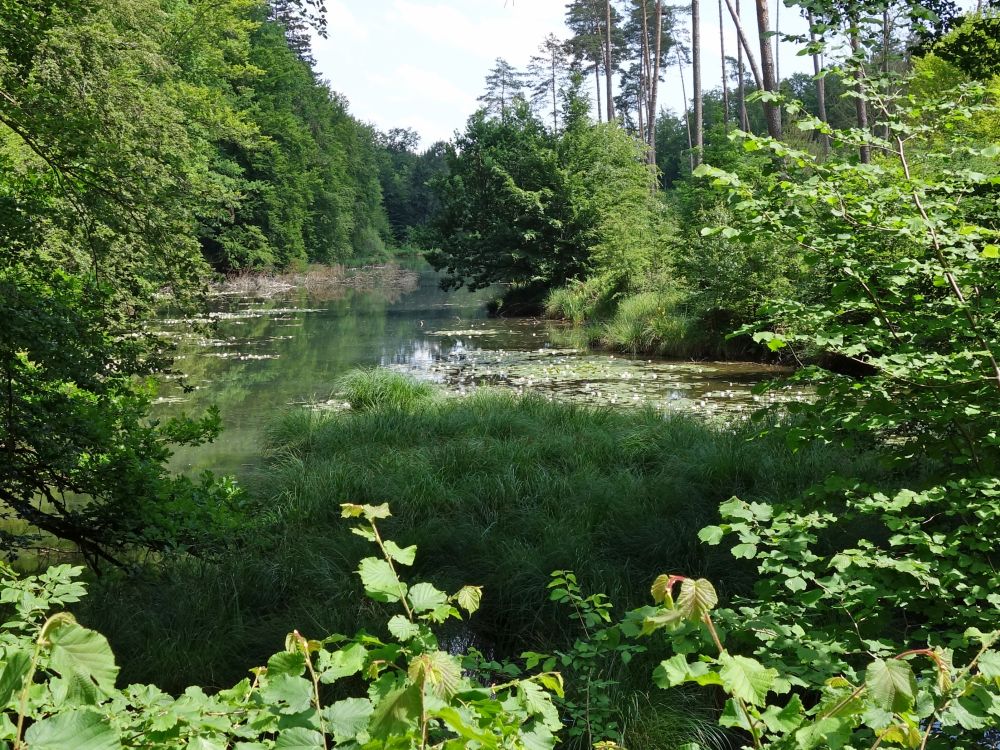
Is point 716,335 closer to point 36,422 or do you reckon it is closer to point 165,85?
point 36,422

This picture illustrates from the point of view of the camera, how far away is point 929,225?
8.79 feet

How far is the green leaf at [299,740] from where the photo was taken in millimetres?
1139

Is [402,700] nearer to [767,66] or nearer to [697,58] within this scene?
[767,66]

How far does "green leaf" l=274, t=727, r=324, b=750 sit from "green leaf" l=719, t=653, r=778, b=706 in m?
0.65

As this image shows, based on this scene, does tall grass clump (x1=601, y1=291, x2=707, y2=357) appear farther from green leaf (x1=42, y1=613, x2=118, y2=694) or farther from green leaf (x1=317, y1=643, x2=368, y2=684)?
green leaf (x1=42, y1=613, x2=118, y2=694)

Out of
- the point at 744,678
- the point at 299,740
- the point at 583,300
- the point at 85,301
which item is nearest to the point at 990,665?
the point at 744,678

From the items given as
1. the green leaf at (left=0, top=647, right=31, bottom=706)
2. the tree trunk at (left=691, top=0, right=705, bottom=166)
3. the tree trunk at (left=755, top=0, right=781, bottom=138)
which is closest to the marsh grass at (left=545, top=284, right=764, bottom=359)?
the tree trunk at (left=755, top=0, right=781, bottom=138)

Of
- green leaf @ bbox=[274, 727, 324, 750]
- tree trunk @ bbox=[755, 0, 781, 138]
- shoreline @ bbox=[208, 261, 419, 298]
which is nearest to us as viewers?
green leaf @ bbox=[274, 727, 324, 750]

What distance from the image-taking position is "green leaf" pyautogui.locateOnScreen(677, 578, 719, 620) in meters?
1.15

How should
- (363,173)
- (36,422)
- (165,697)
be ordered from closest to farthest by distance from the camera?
1. (165,697)
2. (36,422)
3. (363,173)

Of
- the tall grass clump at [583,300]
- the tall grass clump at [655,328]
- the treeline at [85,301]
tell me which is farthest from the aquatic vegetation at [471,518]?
the tall grass clump at [583,300]

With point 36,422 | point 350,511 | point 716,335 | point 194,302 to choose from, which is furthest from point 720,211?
point 350,511

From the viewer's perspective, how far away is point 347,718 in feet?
4.02

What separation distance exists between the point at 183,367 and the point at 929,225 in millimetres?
12880
